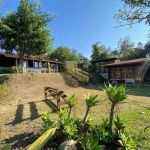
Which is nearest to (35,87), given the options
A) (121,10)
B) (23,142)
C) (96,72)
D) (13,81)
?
(13,81)

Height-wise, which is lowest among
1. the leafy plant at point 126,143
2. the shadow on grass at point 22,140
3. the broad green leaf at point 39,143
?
the shadow on grass at point 22,140

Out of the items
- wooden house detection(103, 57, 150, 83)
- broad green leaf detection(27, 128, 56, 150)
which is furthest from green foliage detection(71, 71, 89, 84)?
broad green leaf detection(27, 128, 56, 150)

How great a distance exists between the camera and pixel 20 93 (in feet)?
33.1

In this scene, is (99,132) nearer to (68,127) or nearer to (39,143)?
(68,127)

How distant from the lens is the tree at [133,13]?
2.72 m

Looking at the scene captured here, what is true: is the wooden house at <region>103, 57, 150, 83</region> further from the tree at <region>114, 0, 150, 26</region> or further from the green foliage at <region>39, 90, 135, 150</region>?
the green foliage at <region>39, 90, 135, 150</region>

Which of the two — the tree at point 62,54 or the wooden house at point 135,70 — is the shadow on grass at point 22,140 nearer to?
the wooden house at point 135,70

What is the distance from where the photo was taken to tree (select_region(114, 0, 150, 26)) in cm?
272

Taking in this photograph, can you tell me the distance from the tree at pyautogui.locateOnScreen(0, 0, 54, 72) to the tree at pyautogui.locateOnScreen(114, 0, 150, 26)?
13020 millimetres

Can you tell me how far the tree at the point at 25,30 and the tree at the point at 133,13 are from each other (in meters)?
13.0

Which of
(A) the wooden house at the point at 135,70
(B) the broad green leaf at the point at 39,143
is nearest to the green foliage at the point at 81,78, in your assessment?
(A) the wooden house at the point at 135,70

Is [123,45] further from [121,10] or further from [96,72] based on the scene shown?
[121,10]

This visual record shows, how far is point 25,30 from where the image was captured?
1464cm

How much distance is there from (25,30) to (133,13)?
14.0m
